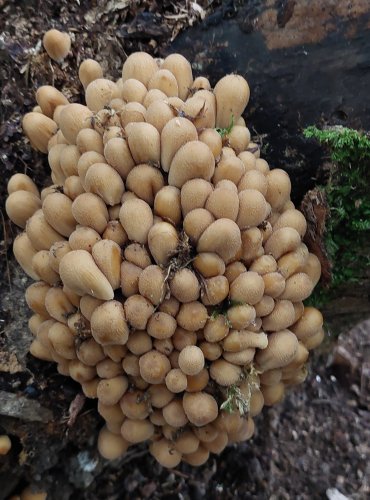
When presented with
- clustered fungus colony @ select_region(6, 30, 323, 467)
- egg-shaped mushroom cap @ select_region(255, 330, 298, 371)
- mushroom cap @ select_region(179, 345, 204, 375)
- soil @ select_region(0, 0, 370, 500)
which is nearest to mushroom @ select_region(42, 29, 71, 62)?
soil @ select_region(0, 0, 370, 500)

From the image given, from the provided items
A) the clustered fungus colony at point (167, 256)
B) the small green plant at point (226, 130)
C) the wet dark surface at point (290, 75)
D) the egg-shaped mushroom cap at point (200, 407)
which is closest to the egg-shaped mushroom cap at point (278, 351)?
the clustered fungus colony at point (167, 256)

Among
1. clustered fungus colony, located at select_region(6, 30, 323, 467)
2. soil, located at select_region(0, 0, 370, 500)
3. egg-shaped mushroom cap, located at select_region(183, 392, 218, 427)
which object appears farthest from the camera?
soil, located at select_region(0, 0, 370, 500)

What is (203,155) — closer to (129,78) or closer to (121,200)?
(121,200)

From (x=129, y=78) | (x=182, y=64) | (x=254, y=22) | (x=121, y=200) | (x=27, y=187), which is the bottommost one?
(x=27, y=187)

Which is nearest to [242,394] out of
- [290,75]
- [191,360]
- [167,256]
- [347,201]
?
[191,360]

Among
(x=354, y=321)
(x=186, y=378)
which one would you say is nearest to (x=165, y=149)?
(x=186, y=378)

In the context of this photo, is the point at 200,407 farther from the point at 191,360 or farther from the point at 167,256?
the point at 167,256

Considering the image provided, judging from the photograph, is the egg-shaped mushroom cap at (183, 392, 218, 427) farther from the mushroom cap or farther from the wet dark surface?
the wet dark surface
